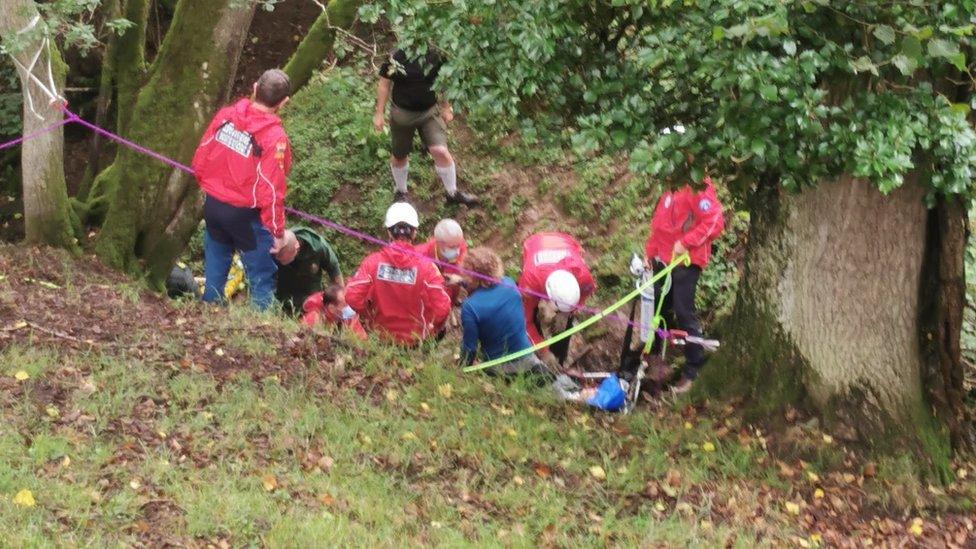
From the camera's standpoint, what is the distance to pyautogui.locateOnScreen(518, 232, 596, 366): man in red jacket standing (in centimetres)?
736

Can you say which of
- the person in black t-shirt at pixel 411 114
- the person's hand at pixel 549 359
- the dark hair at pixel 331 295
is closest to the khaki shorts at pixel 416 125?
the person in black t-shirt at pixel 411 114

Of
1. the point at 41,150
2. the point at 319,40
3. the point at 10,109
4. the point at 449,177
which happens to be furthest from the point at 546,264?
the point at 10,109

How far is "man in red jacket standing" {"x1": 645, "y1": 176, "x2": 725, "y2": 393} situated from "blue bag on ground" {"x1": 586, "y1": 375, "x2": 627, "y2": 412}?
0.59m

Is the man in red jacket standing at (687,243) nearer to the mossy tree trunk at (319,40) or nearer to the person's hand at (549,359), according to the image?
the person's hand at (549,359)

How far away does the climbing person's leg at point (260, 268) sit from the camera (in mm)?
7730

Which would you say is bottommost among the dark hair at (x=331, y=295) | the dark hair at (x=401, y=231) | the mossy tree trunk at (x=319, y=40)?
the dark hair at (x=331, y=295)

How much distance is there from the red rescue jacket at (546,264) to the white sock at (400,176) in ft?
9.37

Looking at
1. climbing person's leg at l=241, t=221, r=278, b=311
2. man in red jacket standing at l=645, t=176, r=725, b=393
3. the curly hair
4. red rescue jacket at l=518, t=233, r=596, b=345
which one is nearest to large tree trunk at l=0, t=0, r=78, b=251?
climbing person's leg at l=241, t=221, r=278, b=311

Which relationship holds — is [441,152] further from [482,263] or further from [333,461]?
[333,461]

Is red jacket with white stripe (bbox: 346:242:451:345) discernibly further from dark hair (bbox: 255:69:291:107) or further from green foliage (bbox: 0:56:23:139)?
green foliage (bbox: 0:56:23:139)

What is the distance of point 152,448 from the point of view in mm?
5199

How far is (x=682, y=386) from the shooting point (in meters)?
7.36

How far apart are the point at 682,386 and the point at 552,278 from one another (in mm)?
1160

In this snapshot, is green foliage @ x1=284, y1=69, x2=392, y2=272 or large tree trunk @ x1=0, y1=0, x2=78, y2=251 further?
green foliage @ x1=284, y1=69, x2=392, y2=272
